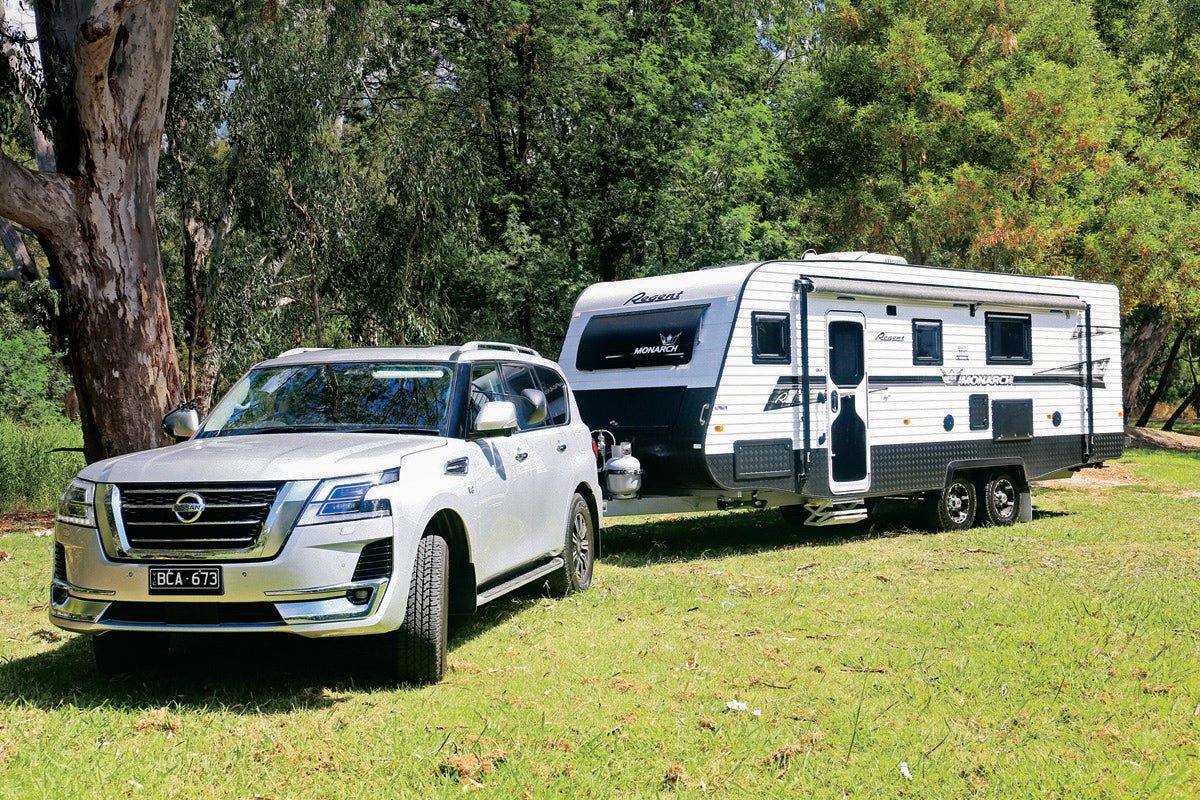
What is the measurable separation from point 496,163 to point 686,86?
4365 mm

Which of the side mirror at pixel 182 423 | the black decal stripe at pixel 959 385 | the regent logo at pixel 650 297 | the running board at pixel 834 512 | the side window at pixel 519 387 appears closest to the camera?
the side mirror at pixel 182 423

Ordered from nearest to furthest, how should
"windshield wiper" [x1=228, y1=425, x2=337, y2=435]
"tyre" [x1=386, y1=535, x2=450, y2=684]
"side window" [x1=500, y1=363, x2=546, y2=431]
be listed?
"tyre" [x1=386, y1=535, x2=450, y2=684]
"windshield wiper" [x1=228, y1=425, x2=337, y2=435]
"side window" [x1=500, y1=363, x2=546, y2=431]

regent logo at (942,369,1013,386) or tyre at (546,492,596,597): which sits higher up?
regent logo at (942,369,1013,386)

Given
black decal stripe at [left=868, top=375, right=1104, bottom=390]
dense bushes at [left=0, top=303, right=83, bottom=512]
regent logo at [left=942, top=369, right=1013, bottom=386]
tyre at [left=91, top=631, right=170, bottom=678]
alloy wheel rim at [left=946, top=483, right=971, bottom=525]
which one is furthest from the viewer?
dense bushes at [left=0, top=303, right=83, bottom=512]

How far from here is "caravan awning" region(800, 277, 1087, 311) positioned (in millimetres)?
12828

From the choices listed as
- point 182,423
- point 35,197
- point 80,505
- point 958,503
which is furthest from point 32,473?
point 958,503

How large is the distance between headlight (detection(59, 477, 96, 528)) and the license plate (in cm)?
51

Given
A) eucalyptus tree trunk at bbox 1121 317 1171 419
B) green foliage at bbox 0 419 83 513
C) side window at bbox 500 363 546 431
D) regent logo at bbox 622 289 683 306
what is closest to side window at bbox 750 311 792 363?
regent logo at bbox 622 289 683 306

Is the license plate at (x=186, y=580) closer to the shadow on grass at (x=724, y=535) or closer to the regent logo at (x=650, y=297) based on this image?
the shadow on grass at (x=724, y=535)

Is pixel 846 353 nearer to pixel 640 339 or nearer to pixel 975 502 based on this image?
pixel 640 339

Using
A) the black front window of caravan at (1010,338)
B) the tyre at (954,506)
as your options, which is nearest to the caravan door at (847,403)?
the tyre at (954,506)

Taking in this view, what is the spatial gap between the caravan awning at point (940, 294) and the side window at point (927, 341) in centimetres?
29

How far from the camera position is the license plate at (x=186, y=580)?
234 inches

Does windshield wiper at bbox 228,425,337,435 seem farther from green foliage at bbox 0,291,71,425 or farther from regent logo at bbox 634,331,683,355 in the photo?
green foliage at bbox 0,291,71,425
